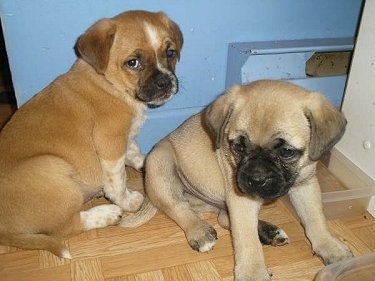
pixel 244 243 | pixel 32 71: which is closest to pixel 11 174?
pixel 32 71

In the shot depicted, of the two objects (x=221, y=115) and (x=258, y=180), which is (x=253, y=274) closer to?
(x=258, y=180)

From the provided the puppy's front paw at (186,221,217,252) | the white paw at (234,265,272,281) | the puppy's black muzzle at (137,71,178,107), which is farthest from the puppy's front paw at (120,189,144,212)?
the white paw at (234,265,272,281)

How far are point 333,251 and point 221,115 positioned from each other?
953 millimetres

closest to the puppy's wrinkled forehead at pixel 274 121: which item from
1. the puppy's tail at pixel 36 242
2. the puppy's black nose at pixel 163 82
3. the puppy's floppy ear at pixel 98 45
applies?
the puppy's black nose at pixel 163 82

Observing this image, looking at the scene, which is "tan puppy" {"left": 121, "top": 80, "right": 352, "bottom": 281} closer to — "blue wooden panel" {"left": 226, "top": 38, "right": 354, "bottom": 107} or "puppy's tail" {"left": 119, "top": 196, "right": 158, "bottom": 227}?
"puppy's tail" {"left": 119, "top": 196, "right": 158, "bottom": 227}

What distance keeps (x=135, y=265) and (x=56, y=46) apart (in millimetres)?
1443

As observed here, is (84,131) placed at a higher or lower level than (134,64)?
lower

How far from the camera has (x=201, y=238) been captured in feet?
7.34

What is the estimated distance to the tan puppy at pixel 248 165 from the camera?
1.82 meters

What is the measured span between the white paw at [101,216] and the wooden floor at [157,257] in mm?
51

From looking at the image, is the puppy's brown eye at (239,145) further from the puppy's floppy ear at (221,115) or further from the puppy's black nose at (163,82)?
the puppy's black nose at (163,82)

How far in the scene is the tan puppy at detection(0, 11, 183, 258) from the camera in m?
2.08

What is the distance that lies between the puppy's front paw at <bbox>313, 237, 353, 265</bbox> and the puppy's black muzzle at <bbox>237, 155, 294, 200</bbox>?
525 mm

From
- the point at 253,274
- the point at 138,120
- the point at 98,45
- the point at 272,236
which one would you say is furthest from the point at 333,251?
the point at 98,45
